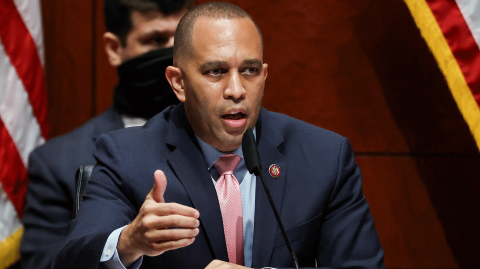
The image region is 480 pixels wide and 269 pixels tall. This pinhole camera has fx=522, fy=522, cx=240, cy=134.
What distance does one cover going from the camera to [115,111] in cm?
191

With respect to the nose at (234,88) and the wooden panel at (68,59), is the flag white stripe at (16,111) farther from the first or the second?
the nose at (234,88)

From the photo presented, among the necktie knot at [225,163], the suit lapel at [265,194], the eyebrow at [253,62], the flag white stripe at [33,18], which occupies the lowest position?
the suit lapel at [265,194]

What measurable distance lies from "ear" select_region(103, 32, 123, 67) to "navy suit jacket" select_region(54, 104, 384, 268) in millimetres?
656

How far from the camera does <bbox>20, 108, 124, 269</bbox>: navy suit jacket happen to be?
1.75 m

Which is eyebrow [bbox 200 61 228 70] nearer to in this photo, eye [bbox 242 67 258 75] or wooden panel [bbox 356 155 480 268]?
eye [bbox 242 67 258 75]

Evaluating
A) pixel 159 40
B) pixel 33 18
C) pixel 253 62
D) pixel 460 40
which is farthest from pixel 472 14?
pixel 33 18

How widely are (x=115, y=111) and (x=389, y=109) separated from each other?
1.01 metres

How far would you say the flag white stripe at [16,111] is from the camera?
187cm

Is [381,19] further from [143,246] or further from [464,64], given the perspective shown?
[143,246]

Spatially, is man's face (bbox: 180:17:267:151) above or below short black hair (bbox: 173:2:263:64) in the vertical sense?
below

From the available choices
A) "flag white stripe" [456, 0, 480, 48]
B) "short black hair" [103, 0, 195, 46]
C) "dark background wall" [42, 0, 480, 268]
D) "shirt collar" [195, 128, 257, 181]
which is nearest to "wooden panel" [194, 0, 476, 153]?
"dark background wall" [42, 0, 480, 268]

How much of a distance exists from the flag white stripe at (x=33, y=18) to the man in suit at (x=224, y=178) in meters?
0.94

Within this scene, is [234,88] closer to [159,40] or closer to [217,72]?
[217,72]

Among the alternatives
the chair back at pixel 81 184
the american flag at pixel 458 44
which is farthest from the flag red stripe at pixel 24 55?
the american flag at pixel 458 44
